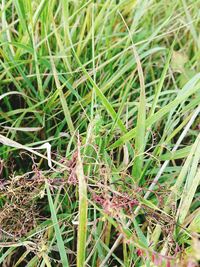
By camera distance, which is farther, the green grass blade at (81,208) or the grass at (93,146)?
the grass at (93,146)

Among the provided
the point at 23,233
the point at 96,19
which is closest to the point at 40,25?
the point at 96,19

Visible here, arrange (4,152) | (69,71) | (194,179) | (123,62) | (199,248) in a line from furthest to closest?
(123,62) → (69,71) → (4,152) → (194,179) → (199,248)

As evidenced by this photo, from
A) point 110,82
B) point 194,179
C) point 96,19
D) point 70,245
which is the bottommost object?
point 70,245

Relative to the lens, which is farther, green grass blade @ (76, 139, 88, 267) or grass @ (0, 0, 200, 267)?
grass @ (0, 0, 200, 267)

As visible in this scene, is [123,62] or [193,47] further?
[193,47]

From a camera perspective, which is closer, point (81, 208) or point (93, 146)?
point (81, 208)

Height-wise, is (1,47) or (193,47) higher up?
(1,47)

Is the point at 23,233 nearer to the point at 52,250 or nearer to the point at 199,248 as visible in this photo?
the point at 52,250

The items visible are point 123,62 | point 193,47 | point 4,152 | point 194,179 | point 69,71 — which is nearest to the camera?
point 194,179
